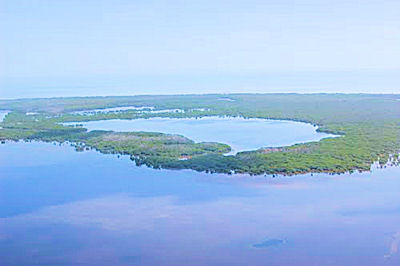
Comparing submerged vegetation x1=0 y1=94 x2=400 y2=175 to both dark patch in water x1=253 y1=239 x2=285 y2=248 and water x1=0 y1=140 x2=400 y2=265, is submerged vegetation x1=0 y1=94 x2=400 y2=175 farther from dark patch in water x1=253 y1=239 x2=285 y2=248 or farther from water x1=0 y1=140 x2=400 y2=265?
dark patch in water x1=253 y1=239 x2=285 y2=248

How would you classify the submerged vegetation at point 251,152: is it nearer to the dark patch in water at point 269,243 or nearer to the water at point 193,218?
the water at point 193,218

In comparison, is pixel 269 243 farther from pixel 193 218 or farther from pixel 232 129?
Result: pixel 232 129

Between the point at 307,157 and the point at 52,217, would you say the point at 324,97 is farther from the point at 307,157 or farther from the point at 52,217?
the point at 52,217

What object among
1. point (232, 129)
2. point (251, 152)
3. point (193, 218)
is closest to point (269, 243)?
point (193, 218)

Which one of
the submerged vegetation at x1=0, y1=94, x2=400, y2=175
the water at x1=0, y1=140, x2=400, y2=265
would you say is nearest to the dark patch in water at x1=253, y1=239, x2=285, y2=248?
the water at x1=0, y1=140, x2=400, y2=265

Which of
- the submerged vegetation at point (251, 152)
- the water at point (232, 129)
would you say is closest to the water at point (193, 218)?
the submerged vegetation at point (251, 152)
